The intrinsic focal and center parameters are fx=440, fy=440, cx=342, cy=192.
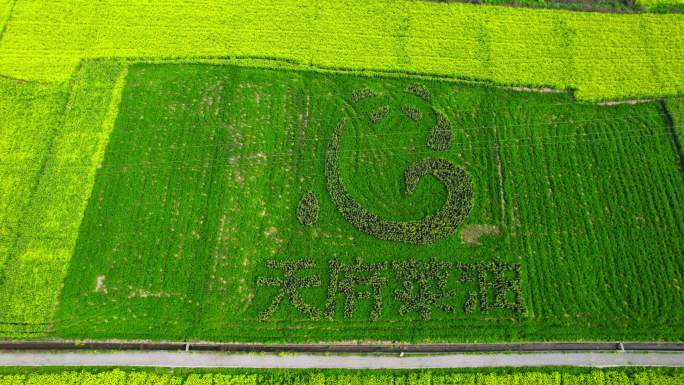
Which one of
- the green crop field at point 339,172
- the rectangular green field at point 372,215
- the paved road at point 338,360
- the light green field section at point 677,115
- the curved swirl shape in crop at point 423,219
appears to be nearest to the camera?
the paved road at point 338,360

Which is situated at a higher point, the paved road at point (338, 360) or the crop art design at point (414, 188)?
the crop art design at point (414, 188)

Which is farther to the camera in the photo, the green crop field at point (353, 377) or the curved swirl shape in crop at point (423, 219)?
the curved swirl shape in crop at point (423, 219)

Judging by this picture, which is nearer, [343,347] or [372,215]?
[343,347]

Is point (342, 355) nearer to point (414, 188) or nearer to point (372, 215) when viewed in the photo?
point (372, 215)

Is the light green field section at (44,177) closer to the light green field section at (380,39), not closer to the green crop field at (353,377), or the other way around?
the light green field section at (380,39)

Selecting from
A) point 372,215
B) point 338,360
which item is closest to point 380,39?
point 372,215

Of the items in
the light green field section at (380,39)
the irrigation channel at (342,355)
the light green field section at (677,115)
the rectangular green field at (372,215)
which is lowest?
the irrigation channel at (342,355)

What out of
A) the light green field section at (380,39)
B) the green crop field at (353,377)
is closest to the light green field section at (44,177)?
the light green field section at (380,39)
